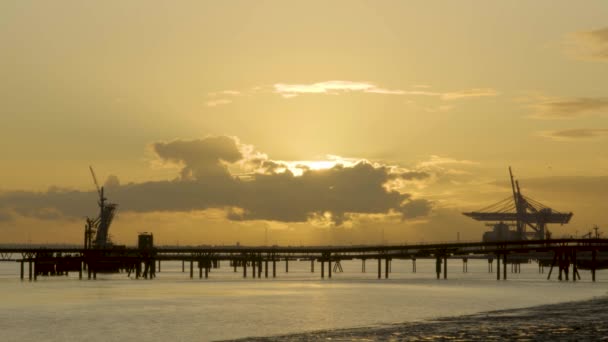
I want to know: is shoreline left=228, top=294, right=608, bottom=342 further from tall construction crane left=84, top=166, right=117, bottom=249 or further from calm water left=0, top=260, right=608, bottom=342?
tall construction crane left=84, top=166, right=117, bottom=249

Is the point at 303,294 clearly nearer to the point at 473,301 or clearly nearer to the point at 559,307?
the point at 473,301

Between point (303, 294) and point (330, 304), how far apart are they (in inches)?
678

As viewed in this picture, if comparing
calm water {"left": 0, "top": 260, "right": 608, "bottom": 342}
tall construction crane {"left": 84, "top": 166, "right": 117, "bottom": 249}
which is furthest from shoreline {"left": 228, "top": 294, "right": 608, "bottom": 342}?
tall construction crane {"left": 84, "top": 166, "right": 117, "bottom": 249}

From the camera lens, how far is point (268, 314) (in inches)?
2394

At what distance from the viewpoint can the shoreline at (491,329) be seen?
125 feet

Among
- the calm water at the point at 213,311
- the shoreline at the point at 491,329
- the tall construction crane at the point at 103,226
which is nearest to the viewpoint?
the shoreline at the point at 491,329

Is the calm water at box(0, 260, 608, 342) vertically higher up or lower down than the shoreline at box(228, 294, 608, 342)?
lower down

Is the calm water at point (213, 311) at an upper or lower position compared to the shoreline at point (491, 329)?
lower

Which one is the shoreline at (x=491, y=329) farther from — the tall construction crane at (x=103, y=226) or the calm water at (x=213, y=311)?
the tall construction crane at (x=103, y=226)

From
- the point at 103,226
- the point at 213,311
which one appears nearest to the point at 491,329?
the point at 213,311

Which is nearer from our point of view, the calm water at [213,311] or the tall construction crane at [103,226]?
the calm water at [213,311]

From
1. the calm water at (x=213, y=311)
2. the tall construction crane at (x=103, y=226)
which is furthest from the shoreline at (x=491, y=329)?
the tall construction crane at (x=103, y=226)

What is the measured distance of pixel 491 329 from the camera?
41.7m

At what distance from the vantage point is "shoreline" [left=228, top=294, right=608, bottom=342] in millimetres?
38062
